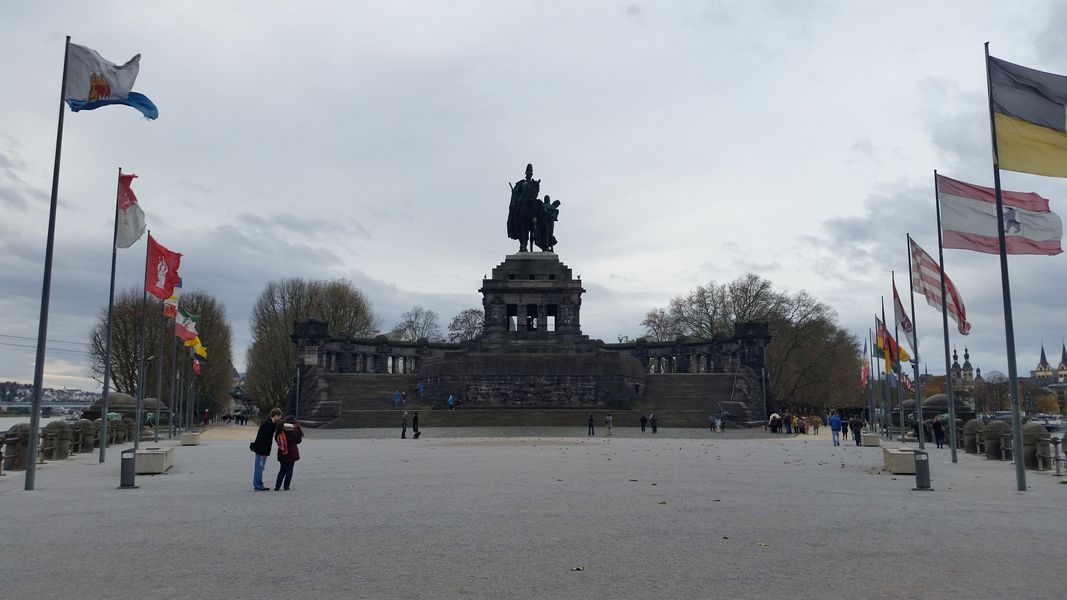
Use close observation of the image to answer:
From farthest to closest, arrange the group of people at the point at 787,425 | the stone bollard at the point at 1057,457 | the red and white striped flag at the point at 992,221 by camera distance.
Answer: the group of people at the point at 787,425
the stone bollard at the point at 1057,457
the red and white striped flag at the point at 992,221

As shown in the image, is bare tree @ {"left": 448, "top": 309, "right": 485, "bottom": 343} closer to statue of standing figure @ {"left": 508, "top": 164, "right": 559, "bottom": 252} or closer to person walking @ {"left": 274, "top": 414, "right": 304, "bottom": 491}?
statue of standing figure @ {"left": 508, "top": 164, "right": 559, "bottom": 252}

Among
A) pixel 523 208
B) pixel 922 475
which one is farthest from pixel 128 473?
pixel 523 208

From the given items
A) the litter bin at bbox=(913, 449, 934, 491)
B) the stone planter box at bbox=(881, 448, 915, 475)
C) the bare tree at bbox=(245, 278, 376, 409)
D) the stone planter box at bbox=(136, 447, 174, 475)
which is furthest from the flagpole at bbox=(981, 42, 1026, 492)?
the bare tree at bbox=(245, 278, 376, 409)

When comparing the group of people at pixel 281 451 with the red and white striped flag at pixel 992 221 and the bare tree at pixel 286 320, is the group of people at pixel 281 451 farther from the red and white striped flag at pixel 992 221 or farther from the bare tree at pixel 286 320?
the bare tree at pixel 286 320

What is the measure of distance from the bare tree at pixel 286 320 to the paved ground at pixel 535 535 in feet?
183

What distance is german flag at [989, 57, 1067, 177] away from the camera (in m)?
15.9

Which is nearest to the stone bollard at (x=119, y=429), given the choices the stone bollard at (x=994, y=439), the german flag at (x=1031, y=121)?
the stone bollard at (x=994, y=439)

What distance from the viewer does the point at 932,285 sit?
26.0 metres

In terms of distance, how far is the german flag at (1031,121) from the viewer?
52.0 ft

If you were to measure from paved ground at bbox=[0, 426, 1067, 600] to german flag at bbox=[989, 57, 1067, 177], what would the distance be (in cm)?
614

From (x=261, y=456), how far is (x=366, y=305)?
2696 inches

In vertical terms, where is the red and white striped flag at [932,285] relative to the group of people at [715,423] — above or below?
above

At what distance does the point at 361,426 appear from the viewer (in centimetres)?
4791

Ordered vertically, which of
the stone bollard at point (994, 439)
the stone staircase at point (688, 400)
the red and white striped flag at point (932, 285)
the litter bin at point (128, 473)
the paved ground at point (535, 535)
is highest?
the red and white striped flag at point (932, 285)
